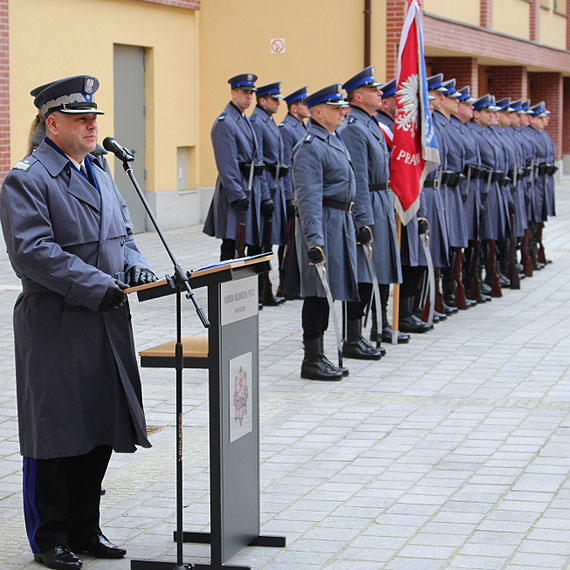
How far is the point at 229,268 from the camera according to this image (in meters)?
4.41

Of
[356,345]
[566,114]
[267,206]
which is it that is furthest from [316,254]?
[566,114]

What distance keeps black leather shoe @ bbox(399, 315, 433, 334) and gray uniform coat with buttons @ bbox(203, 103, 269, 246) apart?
5.95 feet

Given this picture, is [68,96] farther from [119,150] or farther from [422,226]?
[422,226]

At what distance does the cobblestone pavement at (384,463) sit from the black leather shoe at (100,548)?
50 mm

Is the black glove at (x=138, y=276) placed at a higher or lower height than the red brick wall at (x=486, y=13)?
lower

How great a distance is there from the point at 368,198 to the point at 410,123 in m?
1.14

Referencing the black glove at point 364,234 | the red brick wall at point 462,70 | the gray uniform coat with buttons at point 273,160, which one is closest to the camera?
the black glove at point 364,234

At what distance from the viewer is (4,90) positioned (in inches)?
581

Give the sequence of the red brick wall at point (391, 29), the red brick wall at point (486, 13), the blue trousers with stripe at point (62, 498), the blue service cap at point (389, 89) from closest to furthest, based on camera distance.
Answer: the blue trousers with stripe at point (62, 498) < the blue service cap at point (389, 89) < the red brick wall at point (391, 29) < the red brick wall at point (486, 13)

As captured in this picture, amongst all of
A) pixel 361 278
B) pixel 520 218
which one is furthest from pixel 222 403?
pixel 520 218

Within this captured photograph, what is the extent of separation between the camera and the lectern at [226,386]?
4465 mm

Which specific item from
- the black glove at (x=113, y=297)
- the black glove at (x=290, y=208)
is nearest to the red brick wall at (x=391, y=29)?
the black glove at (x=290, y=208)

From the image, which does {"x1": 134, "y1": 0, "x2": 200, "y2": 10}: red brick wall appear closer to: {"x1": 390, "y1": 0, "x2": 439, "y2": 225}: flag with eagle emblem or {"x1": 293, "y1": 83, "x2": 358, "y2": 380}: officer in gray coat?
{"x1": 390, "y1": 0, "x2": 439, "y2": 225}: flag with eagle emblem

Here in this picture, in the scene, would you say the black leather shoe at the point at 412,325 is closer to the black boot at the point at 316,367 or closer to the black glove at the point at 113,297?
the black boot at the point at 316,367
